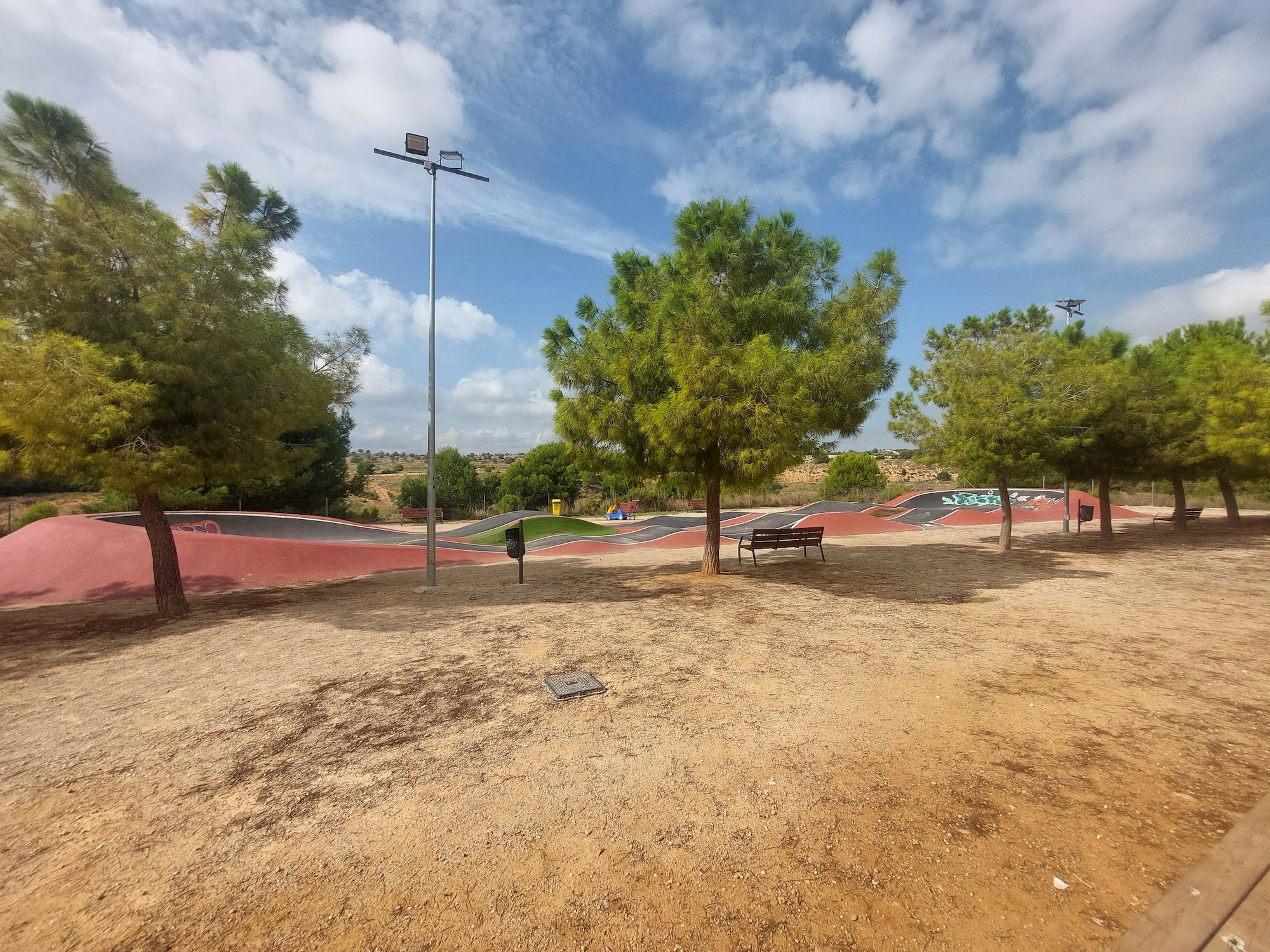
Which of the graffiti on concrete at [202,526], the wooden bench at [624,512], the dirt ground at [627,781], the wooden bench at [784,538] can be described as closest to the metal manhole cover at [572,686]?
the dirt ground at [627,781]

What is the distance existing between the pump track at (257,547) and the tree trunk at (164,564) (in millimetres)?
2848

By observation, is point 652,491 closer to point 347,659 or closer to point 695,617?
point 695,617

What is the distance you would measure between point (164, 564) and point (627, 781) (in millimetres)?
8022

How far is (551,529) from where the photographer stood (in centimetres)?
1902

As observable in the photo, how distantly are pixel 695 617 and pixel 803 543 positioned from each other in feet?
19.5

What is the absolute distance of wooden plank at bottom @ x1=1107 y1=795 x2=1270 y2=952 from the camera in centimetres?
203

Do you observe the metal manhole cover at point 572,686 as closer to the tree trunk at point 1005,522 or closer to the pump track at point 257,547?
the pump track at point 257,547

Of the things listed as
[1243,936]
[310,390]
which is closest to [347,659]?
[310,390]

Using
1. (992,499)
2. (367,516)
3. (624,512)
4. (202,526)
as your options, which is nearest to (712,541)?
(202,526)

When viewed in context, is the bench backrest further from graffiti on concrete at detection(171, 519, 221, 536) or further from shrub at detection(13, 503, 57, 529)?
shrub at detection(13, 503, 57, 529)

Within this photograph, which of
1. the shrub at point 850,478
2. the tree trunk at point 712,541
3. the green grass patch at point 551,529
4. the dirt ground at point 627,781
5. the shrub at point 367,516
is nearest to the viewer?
the dirt ground at point 627,781

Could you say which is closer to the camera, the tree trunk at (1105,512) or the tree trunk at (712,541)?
the tree trunk at (712,541)

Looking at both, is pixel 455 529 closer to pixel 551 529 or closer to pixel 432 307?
pixel 551 529

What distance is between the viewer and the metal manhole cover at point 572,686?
14.6ft
